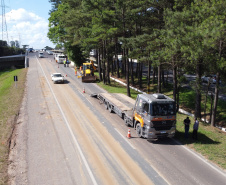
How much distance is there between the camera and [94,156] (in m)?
12.8

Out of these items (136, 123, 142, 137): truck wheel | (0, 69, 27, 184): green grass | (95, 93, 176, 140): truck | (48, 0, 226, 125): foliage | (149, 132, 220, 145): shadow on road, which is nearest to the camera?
(0, 69, 27, 184): green grass

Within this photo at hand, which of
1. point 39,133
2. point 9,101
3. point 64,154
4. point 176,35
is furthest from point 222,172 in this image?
point 9,101

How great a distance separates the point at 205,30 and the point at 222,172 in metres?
8.73

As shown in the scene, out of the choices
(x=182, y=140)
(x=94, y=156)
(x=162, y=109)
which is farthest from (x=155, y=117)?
(x=94, y=156)

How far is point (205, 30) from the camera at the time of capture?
48.3 feet

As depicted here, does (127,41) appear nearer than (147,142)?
No

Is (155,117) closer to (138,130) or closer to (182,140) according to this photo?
(138,130)

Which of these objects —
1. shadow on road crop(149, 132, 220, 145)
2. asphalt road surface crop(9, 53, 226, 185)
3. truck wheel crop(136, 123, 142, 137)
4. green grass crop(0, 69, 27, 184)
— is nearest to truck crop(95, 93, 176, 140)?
truck wheel crop(136, 123, 142, 137)

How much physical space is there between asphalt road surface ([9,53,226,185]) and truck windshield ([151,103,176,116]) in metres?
2.03

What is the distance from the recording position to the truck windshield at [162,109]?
14.6 m

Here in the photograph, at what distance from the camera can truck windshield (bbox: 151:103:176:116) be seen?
14.6 m

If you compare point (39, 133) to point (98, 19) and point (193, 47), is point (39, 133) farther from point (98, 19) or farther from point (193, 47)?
point (98, 19)

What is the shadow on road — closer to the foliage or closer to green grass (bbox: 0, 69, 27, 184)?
the foliage

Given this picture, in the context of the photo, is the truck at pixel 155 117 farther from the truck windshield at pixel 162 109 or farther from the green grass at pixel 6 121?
the green grass at pixel 6 121
